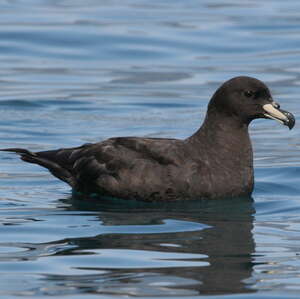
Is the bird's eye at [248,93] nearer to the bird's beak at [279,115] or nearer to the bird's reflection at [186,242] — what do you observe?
the bird's beak at [279,115]

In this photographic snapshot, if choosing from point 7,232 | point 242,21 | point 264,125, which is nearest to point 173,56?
point 242,21

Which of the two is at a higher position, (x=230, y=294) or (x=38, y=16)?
(x=38, y=16)

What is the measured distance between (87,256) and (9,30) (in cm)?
1295

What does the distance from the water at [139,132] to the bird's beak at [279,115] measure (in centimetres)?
69

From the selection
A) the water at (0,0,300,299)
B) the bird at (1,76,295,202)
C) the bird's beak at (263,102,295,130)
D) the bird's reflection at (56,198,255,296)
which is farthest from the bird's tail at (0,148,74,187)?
the bird's beak at (263,102,295,130)

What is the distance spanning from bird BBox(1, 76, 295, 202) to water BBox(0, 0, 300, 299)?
14 cm

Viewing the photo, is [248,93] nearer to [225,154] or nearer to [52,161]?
[225,154]

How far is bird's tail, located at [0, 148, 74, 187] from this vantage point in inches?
432

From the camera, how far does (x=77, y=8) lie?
23.2 meters

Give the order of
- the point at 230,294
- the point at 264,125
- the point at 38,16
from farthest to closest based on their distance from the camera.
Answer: the point at 38,16 → the point at 264,125 → the point at 230,294

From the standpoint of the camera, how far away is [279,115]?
10.4 meters

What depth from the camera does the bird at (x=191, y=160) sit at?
33.7 ft

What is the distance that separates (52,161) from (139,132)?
2.99 m

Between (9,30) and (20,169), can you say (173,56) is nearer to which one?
(9,30)
